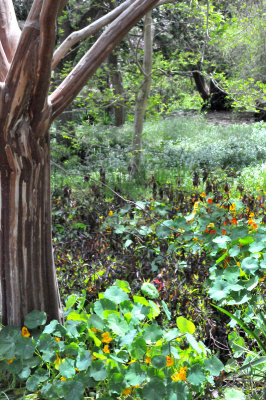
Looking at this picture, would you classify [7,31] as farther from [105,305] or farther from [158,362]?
[158,362]

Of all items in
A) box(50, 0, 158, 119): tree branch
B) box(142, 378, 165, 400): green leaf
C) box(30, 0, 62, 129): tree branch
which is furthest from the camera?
box(50, 0, 158, 119): tree branch

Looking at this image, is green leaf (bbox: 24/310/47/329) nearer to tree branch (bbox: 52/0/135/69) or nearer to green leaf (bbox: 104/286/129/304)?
green leaf (bbox: 104/286/129/304)

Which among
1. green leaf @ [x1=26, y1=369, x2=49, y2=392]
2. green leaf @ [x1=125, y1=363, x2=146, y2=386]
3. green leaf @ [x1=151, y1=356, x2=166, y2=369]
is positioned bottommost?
green leaf @ [x1=26, y1=369, x2=49, y2=392]

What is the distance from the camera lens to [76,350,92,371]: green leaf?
6.05 feet

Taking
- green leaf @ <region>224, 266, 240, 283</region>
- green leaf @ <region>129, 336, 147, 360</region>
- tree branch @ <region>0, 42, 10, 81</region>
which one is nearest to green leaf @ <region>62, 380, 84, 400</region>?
green leaf @ <region>129, 336, 147, 360</region>

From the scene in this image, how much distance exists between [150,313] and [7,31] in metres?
1.74

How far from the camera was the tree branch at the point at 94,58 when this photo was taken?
212 cm

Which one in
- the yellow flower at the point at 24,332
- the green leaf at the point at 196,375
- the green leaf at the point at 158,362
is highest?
the yellow flower at the point at 24,332

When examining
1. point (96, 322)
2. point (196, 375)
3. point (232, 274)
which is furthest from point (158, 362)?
point (232, 274)

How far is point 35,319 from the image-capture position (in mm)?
2094

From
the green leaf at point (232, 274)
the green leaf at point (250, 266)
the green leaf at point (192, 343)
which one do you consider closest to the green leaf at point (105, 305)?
the green leaf at point (192, 343)

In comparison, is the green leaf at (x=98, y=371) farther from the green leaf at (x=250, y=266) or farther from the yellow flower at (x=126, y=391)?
the green leaf at (x=250, y=266)

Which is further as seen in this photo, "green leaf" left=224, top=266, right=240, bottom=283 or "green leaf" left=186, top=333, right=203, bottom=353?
"green leaf" left=224, top=266, right=240, bottom=283

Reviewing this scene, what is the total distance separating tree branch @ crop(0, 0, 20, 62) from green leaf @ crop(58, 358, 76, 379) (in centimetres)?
159
